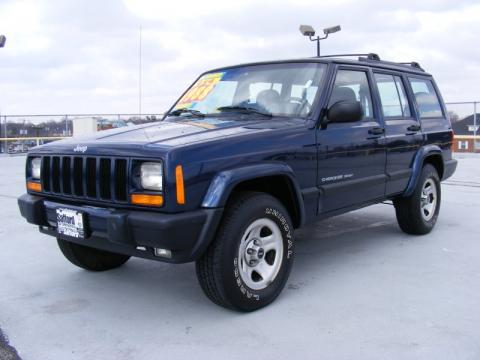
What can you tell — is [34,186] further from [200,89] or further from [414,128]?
[414,128]

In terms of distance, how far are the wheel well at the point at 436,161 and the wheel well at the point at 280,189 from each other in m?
2.38

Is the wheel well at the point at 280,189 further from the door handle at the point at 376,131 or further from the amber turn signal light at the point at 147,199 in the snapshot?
the door handle at the point at 376,131

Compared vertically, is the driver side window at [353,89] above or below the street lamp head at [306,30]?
below

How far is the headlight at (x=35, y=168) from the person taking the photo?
3641 millimetres

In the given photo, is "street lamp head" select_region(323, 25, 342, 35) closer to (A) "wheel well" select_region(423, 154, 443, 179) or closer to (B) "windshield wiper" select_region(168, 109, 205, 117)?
(A) "wheel well" select_region(423, 154, 443, 179)

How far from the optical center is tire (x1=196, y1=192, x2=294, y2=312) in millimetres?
2980

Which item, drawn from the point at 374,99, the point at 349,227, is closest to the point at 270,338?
the point at 374,99

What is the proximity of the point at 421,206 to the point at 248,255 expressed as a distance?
8.76 ft

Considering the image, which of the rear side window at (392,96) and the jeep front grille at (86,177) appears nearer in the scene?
the jeep front grille at (86,177)

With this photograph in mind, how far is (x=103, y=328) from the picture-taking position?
3.02 m

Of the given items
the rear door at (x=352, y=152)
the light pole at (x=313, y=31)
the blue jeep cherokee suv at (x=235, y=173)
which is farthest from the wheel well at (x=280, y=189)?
the light pole at (x=313, y=31)

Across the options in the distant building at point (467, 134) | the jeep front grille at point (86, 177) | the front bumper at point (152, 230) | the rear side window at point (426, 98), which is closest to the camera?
the front bumper at point (152, 230)

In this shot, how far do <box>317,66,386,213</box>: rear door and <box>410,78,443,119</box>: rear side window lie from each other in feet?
3.37

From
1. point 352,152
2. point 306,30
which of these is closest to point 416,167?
point 352,152
